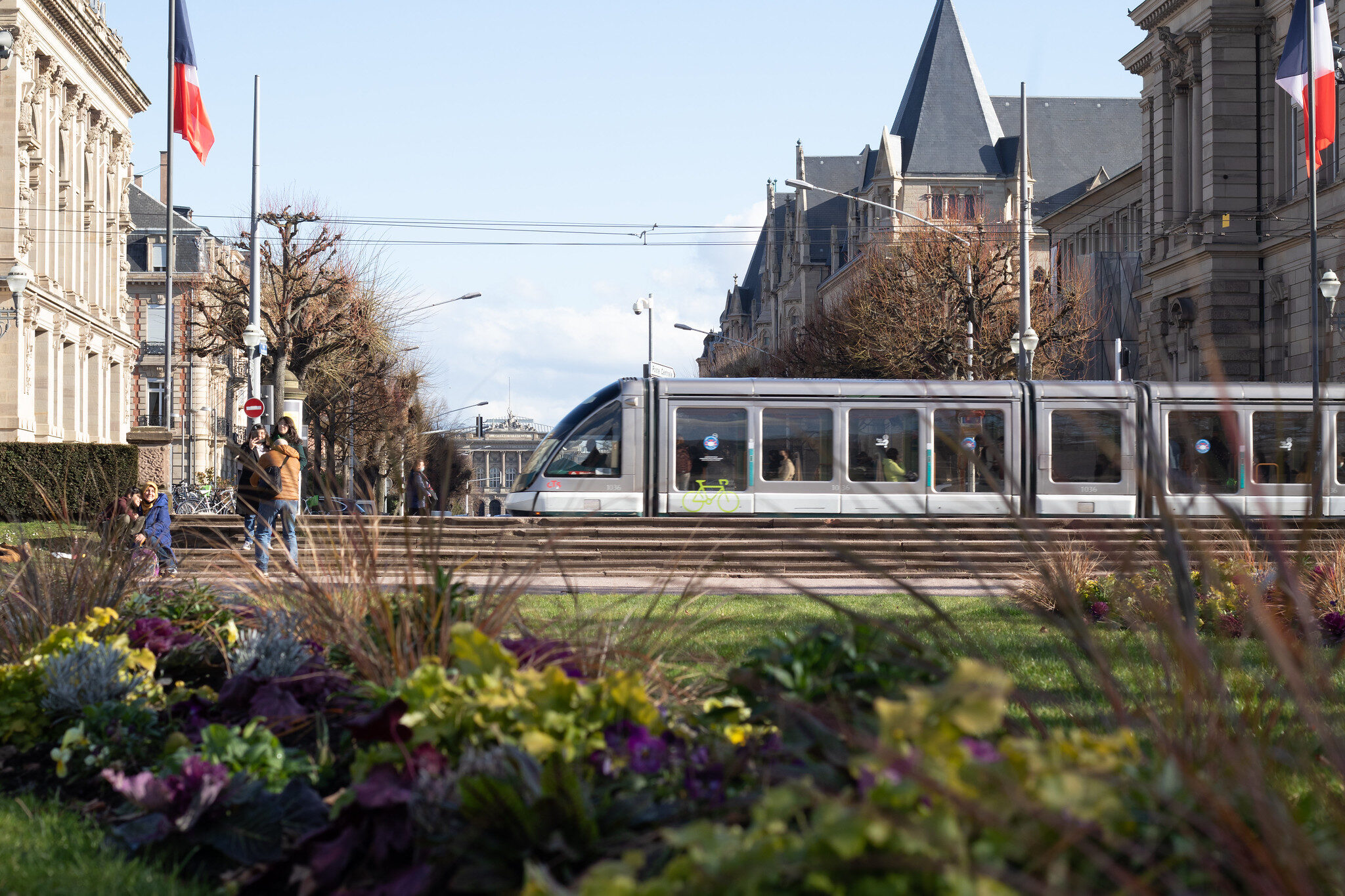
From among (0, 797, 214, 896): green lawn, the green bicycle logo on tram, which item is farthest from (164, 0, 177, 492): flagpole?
(0, 797, 214, 896): green lawn

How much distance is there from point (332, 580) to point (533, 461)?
1676 cm

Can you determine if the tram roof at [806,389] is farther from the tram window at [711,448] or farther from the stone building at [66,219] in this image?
the stone building at [66,219]

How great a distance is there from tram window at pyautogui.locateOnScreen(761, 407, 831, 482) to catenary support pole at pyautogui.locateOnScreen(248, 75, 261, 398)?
13.1 meters

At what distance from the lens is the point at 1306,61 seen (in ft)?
85.0

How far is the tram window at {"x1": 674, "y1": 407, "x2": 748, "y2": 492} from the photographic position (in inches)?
858

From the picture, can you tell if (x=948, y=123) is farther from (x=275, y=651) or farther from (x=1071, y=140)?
(x=275, y=651)

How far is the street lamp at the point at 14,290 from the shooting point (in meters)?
31.6

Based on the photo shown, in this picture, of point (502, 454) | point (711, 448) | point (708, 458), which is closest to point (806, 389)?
point (711, 448)

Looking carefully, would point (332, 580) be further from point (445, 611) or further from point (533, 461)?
point (533, 461)

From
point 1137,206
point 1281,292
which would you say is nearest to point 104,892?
point 1281,292

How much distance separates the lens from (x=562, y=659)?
416cm

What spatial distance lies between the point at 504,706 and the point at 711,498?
18569 mm

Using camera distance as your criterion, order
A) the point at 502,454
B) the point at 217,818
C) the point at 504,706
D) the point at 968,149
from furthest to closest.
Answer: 1. the point at 502,454
2. the point at 968,149
3. the point at 217,818
4. the point at 504,706

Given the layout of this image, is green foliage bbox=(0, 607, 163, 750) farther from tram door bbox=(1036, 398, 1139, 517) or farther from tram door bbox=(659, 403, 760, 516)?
tram door bbox=(1036, 398, 1139, 517)
